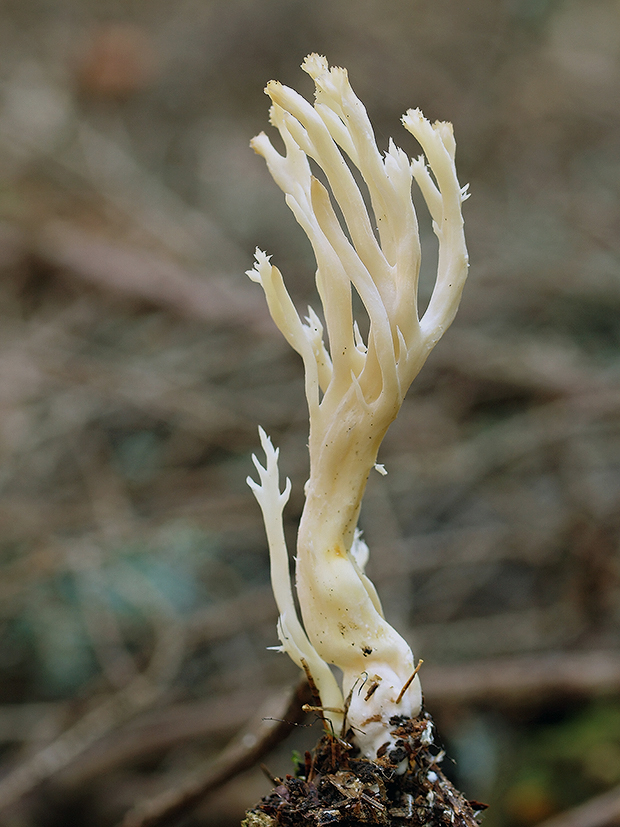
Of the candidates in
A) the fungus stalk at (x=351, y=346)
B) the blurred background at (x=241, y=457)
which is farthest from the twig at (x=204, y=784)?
the blurred background at (x=241, y=457)

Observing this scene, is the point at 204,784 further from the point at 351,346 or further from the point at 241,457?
the point at 241,457

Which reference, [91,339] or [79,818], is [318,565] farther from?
[91,339]

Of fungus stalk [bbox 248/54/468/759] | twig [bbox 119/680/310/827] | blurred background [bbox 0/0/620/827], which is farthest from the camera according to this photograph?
blurred background [bbox 0/0/620/827]

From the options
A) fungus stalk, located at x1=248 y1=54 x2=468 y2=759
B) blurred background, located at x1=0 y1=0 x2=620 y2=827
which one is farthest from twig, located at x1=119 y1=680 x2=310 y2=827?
blurred background, located at x1=0 y1=0 x2=620 y2=827

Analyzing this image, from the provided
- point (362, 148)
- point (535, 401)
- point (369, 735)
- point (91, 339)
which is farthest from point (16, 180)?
point (369, 735)

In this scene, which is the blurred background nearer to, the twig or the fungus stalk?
the twig

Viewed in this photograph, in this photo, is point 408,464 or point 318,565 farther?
point 408,464
